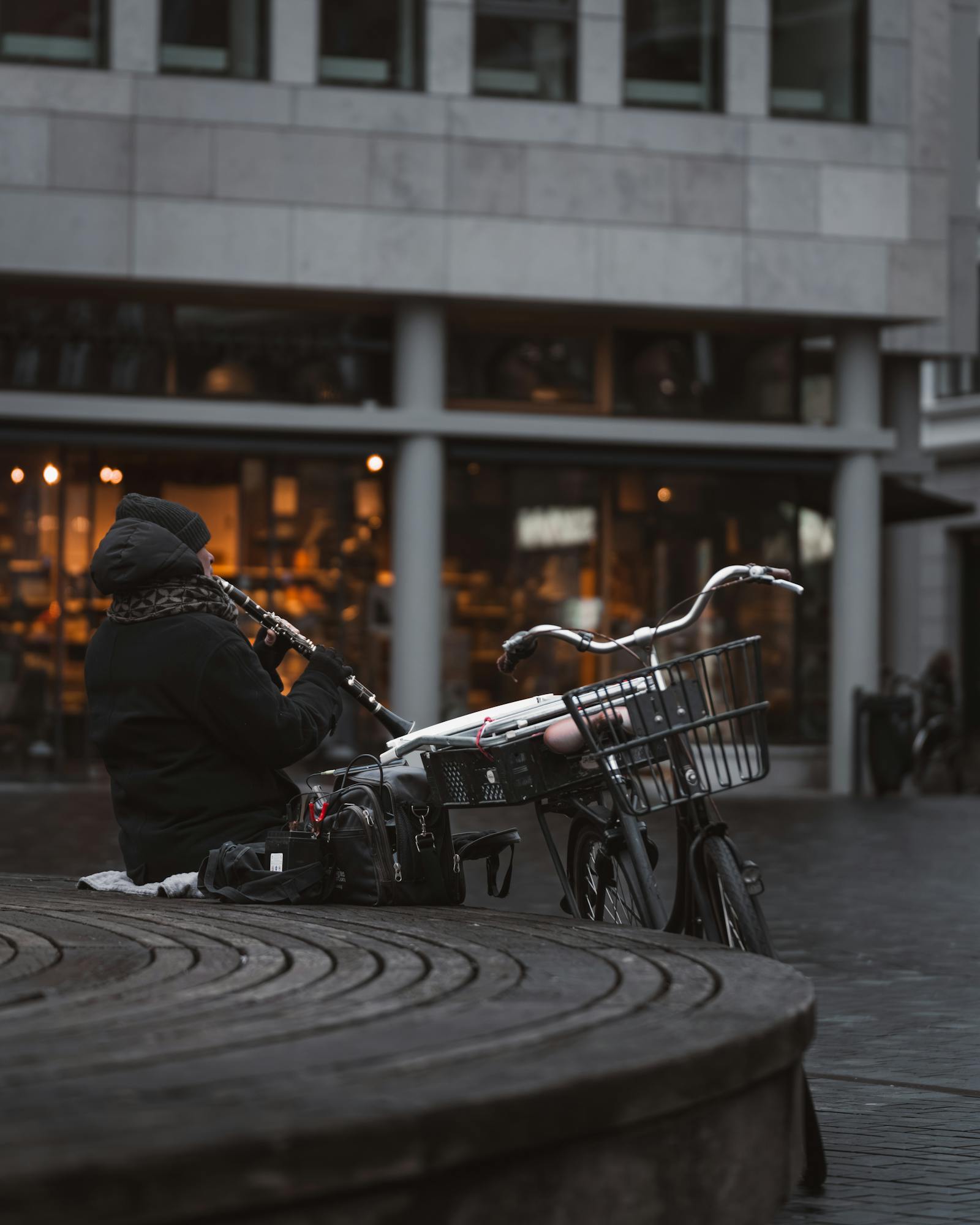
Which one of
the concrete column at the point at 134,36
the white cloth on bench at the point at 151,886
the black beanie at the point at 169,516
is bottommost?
the white cloth on bench at the point at 151,886

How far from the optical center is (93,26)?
18.6 meters

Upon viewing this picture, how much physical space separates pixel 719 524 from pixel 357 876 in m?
16.1

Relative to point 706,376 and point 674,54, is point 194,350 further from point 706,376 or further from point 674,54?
point 674,54

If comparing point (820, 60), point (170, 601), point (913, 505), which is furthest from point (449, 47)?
point (170, 601)

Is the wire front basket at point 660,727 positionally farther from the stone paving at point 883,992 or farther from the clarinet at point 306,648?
the stone paving at point 883,992

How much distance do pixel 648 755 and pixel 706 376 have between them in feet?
52.1

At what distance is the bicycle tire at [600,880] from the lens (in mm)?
5242

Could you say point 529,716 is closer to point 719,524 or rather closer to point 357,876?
point 357,876

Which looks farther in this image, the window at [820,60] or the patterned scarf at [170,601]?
the window at [820,60]

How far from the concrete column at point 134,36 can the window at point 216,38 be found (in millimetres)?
105

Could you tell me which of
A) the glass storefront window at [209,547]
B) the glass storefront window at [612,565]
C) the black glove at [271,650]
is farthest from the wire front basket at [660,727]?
the glass storefront window at [612,565]

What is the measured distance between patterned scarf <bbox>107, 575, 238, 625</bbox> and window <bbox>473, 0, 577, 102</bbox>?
14.6 m

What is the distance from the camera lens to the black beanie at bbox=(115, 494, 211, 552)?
5.38 m

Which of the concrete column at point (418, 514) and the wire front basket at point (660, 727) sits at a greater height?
the concrete column at point (418, 514)
